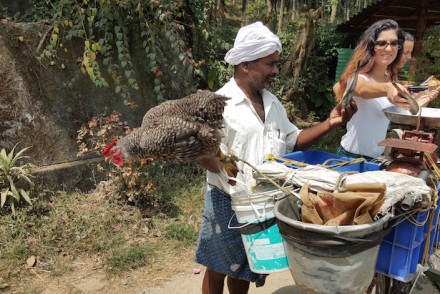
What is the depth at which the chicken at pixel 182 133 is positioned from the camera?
1.82 metres

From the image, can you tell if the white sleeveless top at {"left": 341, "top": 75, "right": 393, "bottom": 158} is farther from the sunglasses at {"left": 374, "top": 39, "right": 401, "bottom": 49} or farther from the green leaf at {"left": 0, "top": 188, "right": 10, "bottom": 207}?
the green leaf at {"left": 0, "top": 188, "right": 10, "bottom": 207}

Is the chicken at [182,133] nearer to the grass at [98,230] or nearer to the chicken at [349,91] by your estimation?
the chicken at [349,91]

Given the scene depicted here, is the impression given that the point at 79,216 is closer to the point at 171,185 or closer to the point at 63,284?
the point at 63,284

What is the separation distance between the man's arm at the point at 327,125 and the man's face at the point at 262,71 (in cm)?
43

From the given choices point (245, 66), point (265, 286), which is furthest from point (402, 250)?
Answer: point (265, 286)

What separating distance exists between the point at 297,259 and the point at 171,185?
3.52 m

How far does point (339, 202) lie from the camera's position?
4.59 ft

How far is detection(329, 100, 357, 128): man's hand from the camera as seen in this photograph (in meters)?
2.11

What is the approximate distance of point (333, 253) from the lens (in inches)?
52.9

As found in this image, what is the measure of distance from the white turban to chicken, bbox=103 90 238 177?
0.35m

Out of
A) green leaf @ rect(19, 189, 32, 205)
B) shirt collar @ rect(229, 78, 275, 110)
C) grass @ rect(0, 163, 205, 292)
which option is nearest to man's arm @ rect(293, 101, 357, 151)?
shirt collar @ rect(229, 78, 275, 110)

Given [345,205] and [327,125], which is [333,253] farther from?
[327,125]

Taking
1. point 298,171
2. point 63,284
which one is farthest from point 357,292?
point 63,284

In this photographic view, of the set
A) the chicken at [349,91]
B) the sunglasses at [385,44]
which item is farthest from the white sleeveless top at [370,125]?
the chicken at [349,91]
